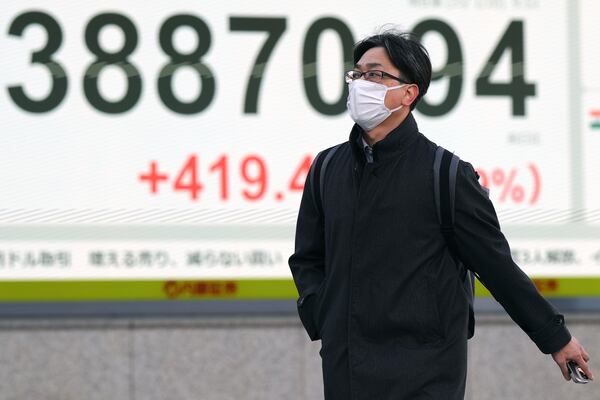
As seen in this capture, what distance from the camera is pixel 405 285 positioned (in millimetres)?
3521

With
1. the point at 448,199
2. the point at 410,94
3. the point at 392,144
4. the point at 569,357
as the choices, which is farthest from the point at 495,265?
the point at 410,94

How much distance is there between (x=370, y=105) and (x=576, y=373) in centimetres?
103

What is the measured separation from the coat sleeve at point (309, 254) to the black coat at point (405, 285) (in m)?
0.16

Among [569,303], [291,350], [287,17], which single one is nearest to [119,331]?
[291,350]

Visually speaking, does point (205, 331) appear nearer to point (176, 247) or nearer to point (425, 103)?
point (176, 247)

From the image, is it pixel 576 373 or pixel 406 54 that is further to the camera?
pixel 406 54

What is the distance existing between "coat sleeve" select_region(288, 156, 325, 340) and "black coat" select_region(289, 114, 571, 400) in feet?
0.54

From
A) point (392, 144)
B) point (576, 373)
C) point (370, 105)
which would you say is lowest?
point (576, 373)

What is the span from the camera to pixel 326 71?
676 cm

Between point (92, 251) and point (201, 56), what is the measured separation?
124 centimetres

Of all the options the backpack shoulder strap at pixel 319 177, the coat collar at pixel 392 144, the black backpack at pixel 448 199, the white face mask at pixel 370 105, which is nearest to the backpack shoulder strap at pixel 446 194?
the black backpack at pixel 448 199

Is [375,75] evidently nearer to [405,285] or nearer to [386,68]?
[386,68]

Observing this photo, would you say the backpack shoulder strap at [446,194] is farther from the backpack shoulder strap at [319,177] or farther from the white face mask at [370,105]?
the backpack shoulder strap at [319,177]

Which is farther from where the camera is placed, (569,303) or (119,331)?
(569,303)
